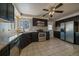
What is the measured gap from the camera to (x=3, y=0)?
1355mm

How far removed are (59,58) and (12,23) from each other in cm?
163

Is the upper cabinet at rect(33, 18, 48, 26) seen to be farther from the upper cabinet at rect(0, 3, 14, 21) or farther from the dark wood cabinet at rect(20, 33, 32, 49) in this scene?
the dark wood cabinet at rect(20, 33, 32, 49)

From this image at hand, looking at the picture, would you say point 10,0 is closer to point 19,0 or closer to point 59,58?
point 19,0

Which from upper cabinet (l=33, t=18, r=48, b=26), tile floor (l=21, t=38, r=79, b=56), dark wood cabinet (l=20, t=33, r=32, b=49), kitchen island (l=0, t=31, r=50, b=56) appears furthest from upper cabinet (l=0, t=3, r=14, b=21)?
dark wood cabinet (l=20, t=33, r=32, b=49)

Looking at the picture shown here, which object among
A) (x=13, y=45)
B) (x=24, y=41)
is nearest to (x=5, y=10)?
(x=13, y=45)

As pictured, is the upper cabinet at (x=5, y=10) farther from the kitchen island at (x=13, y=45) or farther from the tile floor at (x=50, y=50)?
the tile floor at (x=50, y=50)

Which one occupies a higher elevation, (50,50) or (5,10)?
(5,10)

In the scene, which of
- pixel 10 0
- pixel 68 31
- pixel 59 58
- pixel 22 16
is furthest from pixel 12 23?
pixel 68 31

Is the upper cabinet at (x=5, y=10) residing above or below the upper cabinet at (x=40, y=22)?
above

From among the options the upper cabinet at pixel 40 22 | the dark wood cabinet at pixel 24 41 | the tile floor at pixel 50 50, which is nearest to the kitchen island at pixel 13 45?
the dark wood cabinet at pixel 24 41

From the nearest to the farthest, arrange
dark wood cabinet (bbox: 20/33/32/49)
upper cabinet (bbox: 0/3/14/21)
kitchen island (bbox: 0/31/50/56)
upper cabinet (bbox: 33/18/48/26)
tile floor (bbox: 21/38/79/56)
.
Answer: kitchen island (bbox: 0/31/50/56) → upper cabinet (bbox: 0/3/14/21) → upper cabinet (bbox: 33/18/48/26) → tile floor (bbox: 21/38/79/56) → dark wood cabinet (bbox: 20/33/32/49)

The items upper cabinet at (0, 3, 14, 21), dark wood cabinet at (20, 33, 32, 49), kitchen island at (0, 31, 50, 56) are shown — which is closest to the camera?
kitchen island at (0, 31, 50, 56)

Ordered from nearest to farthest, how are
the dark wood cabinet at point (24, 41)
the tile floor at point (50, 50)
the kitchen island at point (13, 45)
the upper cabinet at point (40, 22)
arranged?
1. the kitchen island at point (13, 45)
2. the upper cabinet at point (40, 22)
3. the tile floor at point (50, 50)
4. the dark wood cabinet at point (24, 41)

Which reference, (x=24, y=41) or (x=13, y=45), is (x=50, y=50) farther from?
(x=13, y=45)
